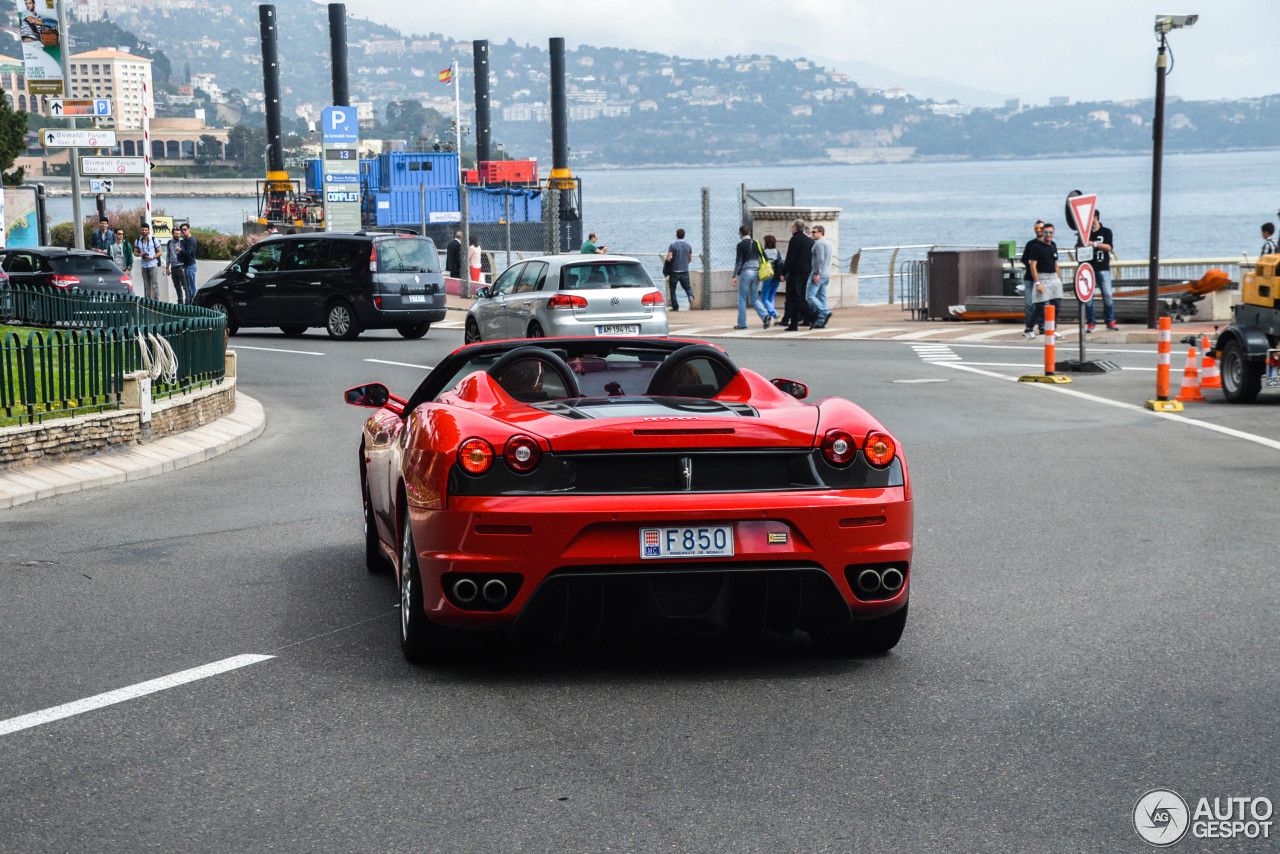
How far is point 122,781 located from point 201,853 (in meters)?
0.72

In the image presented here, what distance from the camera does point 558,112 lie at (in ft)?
284

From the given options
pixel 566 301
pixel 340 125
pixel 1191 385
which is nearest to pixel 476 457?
pixel 1191 385

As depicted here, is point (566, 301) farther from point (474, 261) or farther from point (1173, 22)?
point (474, 261)

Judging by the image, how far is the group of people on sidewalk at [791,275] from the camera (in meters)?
26.8

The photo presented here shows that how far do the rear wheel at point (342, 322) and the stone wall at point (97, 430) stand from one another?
38.8 feet

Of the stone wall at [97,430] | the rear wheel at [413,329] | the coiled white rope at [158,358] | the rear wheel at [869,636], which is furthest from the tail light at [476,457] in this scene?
the rear wheel at [413,329]

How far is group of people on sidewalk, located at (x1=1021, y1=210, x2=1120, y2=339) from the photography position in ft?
76.8

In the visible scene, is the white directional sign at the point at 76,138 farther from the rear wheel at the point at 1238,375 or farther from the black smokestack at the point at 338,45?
the black smokestack at the point at 338,45

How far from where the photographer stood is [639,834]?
13.4ft

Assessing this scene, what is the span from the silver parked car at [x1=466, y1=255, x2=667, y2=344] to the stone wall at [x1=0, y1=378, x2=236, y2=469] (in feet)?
22.3

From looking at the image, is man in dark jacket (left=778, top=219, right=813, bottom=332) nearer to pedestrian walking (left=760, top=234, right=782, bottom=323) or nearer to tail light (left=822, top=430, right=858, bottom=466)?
pedestrian walking (left=760, top=234, right=782, bottom=323)

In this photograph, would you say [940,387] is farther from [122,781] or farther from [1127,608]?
[122,781]

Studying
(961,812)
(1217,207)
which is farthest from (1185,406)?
(1217,207)

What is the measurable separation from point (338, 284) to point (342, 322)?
654 mm
